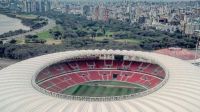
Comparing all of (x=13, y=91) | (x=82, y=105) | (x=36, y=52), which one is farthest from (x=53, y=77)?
(x=36, y=52)

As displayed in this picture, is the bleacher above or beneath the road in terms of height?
above

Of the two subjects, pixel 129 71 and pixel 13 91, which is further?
pixel 129 71

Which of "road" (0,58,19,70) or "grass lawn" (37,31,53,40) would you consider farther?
"grass lawn" (37,31,53,40)

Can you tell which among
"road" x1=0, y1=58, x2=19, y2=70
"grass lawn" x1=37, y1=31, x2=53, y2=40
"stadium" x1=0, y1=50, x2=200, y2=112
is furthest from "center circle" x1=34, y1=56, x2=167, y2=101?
"grass lawn" x1=37, y1=31, x2=53, y2=40

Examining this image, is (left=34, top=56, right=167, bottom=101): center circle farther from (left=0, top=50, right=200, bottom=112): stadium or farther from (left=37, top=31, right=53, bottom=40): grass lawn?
(left=37, top=31, right=53, bottom=40): grass lawn

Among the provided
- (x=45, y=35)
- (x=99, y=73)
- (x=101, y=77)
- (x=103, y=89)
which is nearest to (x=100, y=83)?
(x=101, y=77)

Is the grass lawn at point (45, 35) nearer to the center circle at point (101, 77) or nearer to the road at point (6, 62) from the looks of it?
the road at point (6, 62)

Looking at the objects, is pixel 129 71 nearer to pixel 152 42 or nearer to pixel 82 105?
pixel 82 105
